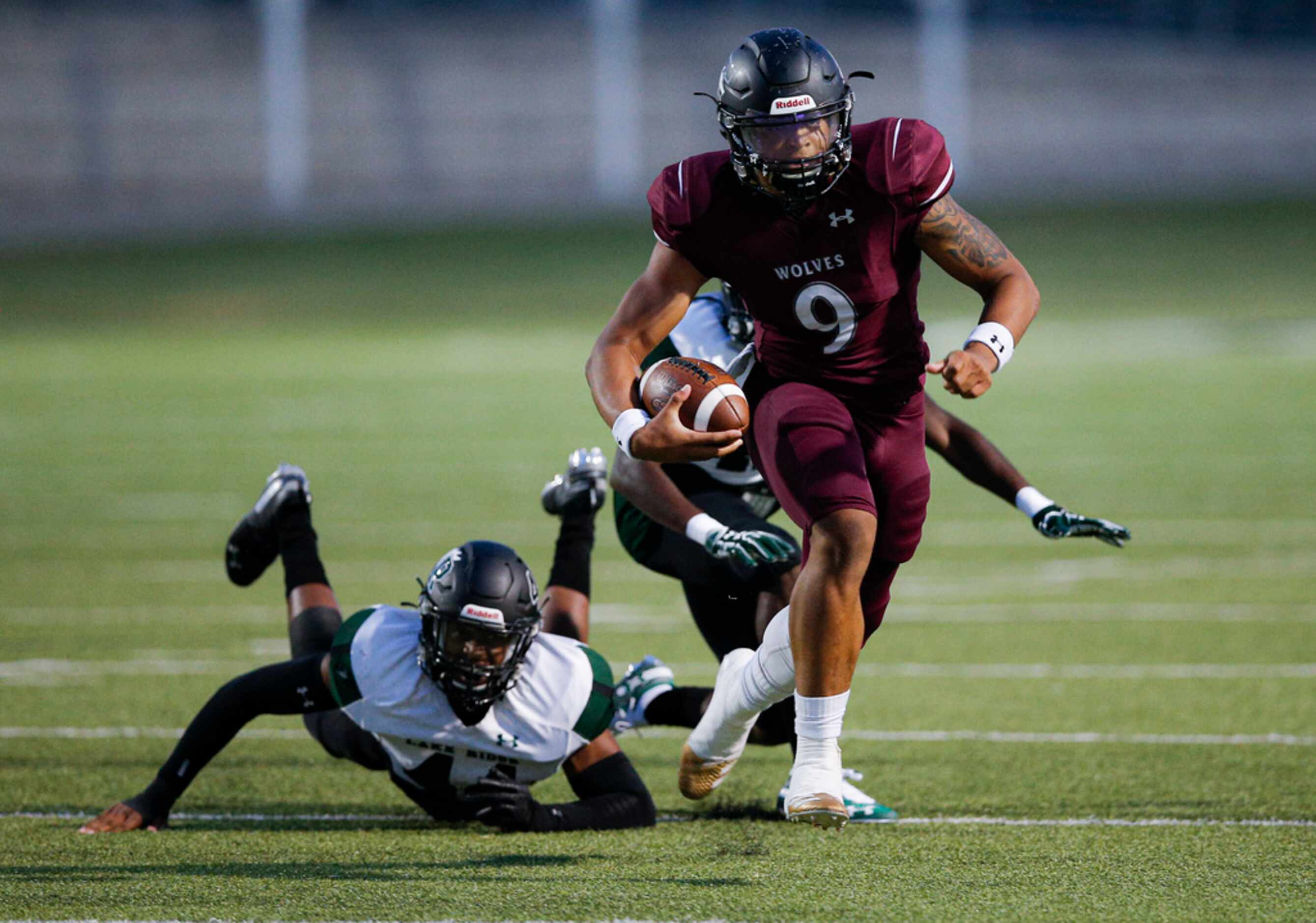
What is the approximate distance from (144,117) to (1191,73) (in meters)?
20.4

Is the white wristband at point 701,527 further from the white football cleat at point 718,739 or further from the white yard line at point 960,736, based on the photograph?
the white yard line at point 960,736

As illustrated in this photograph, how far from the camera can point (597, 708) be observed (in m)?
4.52

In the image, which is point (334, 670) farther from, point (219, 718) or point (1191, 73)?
point (1191, 73)

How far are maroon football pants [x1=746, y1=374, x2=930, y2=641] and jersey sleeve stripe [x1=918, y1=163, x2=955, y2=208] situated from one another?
0.49 m

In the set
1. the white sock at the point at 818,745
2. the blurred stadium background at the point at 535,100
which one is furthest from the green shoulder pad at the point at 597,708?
the blurred stadium background at the point at 535,100

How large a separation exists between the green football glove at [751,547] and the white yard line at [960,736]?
1426mm

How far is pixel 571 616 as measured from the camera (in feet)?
17.2

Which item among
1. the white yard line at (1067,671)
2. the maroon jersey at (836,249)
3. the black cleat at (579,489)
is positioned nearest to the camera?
the maroon jersey at (836,249)

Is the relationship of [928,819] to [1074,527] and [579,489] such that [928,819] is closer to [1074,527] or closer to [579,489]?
[1074,527]

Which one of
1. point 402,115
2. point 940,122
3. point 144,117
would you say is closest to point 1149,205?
point 940,122

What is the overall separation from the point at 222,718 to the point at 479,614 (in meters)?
0.82

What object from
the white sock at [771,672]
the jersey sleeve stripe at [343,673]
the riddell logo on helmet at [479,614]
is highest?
the riddell logo on helmet at [479,614]

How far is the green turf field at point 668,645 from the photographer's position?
152 inches

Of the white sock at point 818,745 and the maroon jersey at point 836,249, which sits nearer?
the white sock at point 818,745
